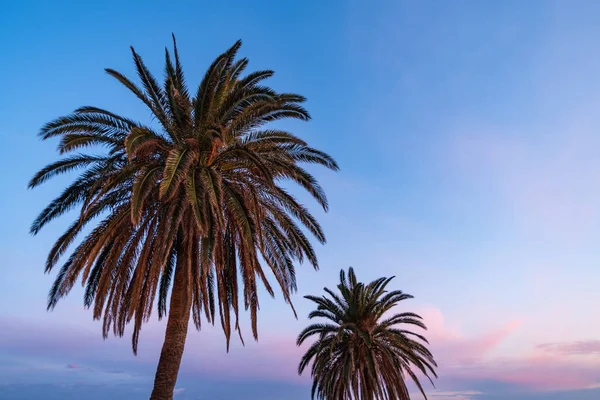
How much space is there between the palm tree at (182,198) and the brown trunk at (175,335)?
33mm

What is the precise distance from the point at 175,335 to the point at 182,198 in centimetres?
456

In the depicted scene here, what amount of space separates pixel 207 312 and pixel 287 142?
743cm

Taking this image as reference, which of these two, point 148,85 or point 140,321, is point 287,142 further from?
point 140,321

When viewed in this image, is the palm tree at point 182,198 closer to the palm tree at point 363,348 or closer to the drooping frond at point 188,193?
the drooping frond at point 188,193

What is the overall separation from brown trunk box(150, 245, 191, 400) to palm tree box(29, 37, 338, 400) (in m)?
0.03

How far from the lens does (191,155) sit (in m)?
14.3

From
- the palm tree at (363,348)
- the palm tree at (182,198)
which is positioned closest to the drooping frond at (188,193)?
the palm tree at (182,198)

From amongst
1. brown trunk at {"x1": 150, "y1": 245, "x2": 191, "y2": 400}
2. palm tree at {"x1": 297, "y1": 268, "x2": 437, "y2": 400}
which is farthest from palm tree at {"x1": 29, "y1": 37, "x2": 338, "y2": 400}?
palm tree at {"x1": 297, "y1": 268, "x2": 437, "y2": 400}

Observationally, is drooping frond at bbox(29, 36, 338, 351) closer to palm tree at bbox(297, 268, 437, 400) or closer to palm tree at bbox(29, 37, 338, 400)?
palm tree at bbox(29, 37, 338, 400)

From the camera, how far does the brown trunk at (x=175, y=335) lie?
49.0ft

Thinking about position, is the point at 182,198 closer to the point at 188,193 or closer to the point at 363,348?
the point at 188,193

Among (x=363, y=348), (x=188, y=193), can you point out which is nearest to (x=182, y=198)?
(x=188, y=193)

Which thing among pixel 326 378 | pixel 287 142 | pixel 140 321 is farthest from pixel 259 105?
pixel 326 378

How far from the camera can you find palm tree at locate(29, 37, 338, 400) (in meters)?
14.9
